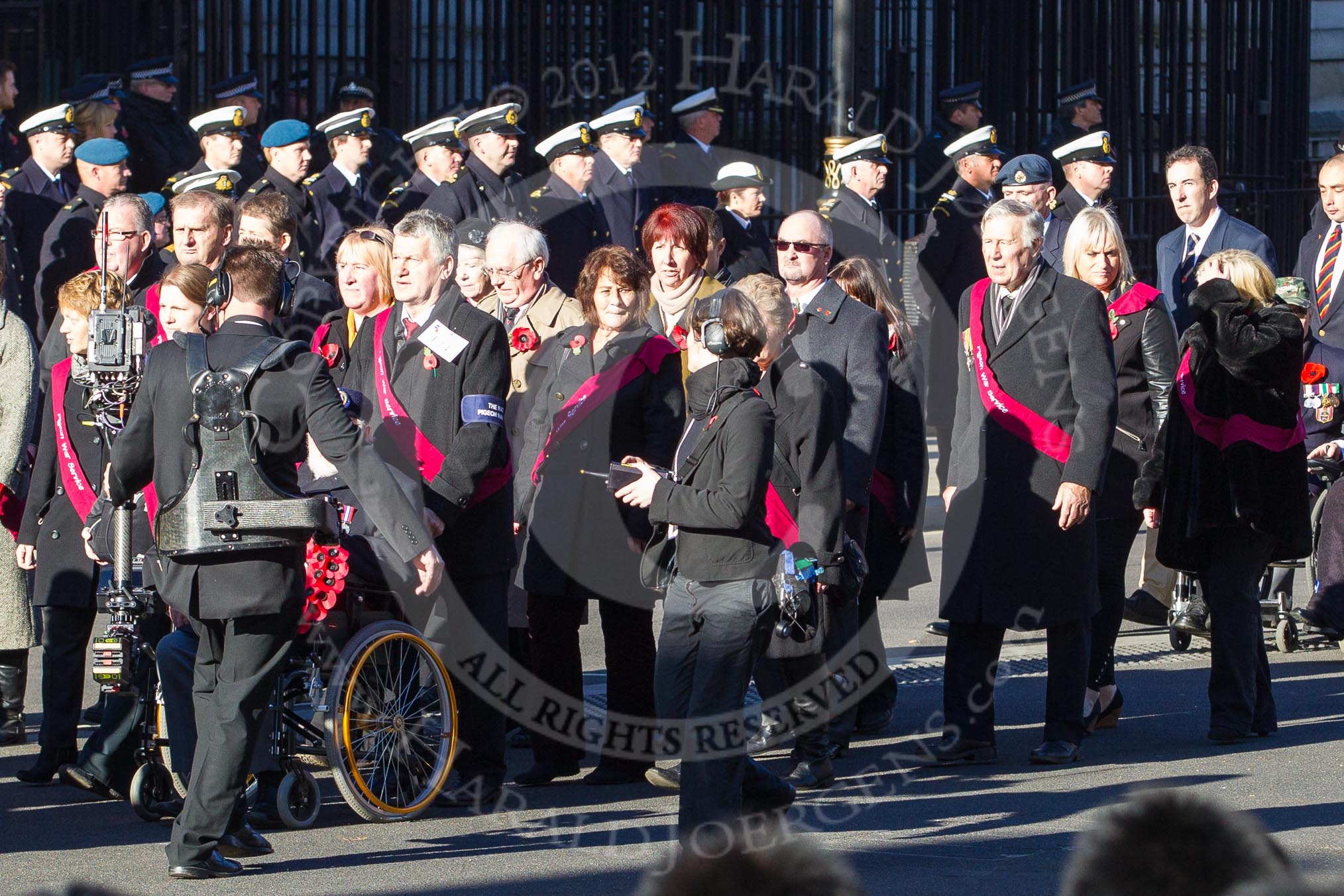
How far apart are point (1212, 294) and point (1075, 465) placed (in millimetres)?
999

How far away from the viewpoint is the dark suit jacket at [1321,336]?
9.13 meters

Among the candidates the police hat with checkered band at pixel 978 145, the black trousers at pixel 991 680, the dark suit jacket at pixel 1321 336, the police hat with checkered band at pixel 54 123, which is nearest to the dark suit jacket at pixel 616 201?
the police hat with checkered band at pixel 978 145

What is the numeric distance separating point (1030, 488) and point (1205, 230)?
142 inches

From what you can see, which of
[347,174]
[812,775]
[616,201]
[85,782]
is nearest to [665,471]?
[812,775]

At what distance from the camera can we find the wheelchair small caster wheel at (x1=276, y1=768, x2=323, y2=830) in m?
5.67

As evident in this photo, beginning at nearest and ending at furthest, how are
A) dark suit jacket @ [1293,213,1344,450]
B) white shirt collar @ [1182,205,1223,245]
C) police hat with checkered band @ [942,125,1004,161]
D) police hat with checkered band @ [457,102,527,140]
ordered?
dark suit jacket @ [1293,213,1344,450] → white shirt collar @ [1182,205,1223,245] → police hat with checkered band @ [457,102,527,140] → police hat with checkered band @ [942,125,1004,161]

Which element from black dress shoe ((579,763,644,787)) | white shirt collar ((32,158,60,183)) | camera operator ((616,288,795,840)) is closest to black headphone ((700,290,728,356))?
camera operator ((616,288,795,840))

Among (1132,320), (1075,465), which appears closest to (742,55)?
(1132,320)

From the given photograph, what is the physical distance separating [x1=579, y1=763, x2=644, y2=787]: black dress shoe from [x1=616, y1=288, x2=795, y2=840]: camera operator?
1369 millimetres

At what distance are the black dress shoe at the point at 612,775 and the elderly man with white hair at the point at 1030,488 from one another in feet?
3.35

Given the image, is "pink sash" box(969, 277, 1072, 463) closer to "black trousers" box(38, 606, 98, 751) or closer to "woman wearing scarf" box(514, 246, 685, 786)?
"woman wearing scarf" box(514, 246, 685, 786)

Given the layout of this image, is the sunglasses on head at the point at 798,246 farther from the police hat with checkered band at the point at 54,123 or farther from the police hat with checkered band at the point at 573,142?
the police hat with checkered band at the point at 54,123

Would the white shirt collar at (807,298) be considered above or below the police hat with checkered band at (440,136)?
below

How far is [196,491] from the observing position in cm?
501
